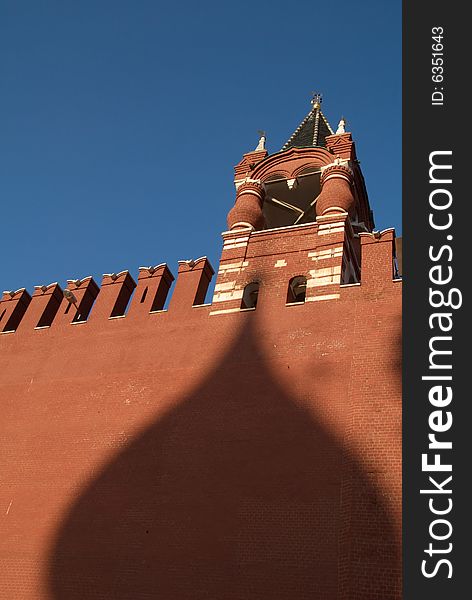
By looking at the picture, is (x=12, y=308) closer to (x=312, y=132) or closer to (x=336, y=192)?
(x=336, y=192)

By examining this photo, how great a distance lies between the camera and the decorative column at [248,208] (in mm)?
19406

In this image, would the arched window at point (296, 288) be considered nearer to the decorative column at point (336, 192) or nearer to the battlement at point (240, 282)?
the battlement at point (240, 282)

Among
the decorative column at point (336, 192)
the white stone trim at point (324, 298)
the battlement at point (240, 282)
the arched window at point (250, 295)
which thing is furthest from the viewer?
the decorative column at point (336, 192)

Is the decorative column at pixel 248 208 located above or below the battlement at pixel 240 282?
above

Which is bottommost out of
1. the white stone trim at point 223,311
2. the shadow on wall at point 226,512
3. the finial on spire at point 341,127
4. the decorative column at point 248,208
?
the shadow on wall at point 226,512

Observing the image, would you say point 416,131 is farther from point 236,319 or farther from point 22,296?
point 22,296

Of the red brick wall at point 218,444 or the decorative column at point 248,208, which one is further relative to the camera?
the decorative column at point 248,208

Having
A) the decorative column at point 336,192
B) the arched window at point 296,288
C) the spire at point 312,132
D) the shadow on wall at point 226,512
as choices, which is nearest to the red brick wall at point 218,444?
the shadow on wall at point 226,512

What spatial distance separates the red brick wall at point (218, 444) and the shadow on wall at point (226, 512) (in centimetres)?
3

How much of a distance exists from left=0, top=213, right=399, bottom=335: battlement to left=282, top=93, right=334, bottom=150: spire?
6.43 metres

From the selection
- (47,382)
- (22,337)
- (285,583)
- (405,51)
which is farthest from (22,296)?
(405,51)

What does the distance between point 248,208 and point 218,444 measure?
8.95m

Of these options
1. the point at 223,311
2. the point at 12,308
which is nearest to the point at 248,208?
the point at 223,311

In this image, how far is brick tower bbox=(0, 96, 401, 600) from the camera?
1143 centimetres
